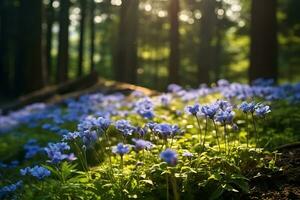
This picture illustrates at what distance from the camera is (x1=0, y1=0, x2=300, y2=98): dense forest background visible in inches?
526

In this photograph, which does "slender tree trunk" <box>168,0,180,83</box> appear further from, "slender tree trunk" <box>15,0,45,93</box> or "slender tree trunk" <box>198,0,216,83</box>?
"slender tree trunk" <box>15,0,45,93</box>

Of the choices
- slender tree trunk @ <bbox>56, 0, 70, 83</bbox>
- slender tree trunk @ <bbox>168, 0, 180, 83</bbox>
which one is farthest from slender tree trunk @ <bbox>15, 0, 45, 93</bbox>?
slender tree trunk @ <bbox>56, 0, 70, 83</bbox>

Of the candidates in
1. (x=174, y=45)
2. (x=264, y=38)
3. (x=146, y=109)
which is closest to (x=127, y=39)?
(x=174, y=45)

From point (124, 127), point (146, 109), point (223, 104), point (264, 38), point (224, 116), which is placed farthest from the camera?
point (264, 38)

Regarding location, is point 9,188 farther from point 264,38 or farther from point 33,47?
point 33,47

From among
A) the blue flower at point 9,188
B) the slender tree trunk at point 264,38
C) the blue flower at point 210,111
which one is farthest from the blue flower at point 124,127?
the slender tree trunk at point 264,38

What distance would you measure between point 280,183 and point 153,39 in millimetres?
45563

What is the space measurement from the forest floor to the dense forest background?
8188 millimetres

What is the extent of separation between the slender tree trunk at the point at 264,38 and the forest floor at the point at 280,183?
8.04m

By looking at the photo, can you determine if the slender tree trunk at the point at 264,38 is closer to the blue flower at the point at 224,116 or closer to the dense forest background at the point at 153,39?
the dense forest background at the point at 153,39

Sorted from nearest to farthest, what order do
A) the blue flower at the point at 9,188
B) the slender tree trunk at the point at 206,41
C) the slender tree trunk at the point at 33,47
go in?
the blue flower at the point at 9,188 < the slender tree trunk at the point at 33,47 < the slender tree trunk at the point at 206,41

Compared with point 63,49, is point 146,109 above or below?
above

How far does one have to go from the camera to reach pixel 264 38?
12875 mm

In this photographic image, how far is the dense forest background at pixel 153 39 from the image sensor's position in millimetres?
13359
